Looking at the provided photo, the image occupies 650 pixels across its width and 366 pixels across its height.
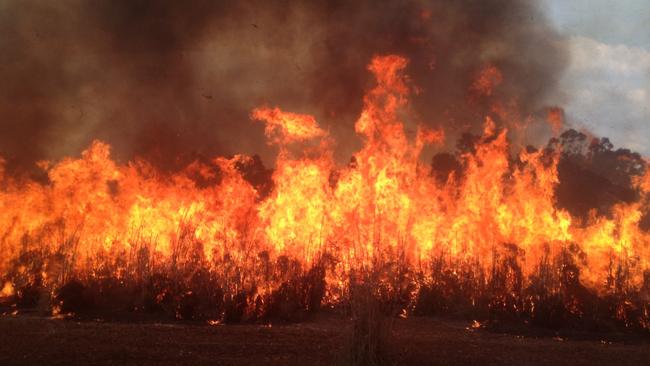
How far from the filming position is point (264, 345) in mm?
7730

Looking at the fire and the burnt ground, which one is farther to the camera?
the fire

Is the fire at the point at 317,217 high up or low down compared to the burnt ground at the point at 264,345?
up

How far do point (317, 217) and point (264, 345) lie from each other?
25.0 feet

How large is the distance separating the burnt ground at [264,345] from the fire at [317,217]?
337cm

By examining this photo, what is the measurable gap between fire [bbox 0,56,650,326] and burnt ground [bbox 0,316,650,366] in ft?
11.1

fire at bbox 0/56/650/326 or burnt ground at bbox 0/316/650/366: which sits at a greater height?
fire at bbox 0/56/650/326

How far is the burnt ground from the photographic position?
678 centimetres

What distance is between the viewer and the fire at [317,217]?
1363 centimetres

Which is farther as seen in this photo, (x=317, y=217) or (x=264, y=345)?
(x=317, y=217)

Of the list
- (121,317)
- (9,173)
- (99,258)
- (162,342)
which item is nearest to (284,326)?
(162,342)

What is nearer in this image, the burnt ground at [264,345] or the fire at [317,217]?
the burnt ground at [264,345]

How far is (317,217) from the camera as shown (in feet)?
49.8

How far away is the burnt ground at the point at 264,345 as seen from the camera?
6.78 metres

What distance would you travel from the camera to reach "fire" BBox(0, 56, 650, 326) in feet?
44.7
